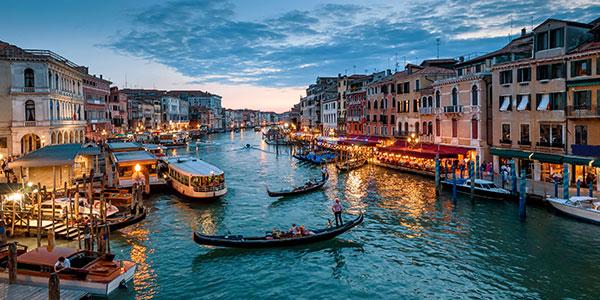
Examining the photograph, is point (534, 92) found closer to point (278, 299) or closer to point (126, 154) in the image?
point (278, 299)

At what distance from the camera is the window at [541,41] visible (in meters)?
27.0

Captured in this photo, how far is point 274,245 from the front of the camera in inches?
707

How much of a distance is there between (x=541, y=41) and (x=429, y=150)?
41.6 ft

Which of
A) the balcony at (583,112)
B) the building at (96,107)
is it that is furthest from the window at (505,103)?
the building at (96,107)

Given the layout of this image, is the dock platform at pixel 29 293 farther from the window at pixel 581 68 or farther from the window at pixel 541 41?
the window at pixel 541 41

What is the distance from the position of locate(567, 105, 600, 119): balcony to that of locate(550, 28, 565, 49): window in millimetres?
3917

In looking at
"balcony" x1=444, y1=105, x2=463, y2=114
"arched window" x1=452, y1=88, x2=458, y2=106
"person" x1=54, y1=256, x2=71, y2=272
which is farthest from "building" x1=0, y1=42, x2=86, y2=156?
"arched window" x1=452, y1=88, x2=458, y2=106

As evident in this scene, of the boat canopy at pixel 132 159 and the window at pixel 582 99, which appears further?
the boat canopy at pixel 132 159

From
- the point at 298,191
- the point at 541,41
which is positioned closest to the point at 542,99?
the point at 541,41

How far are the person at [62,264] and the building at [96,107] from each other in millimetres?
45608

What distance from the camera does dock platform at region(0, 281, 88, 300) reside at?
1217 centimetres

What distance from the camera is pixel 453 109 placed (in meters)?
36.1

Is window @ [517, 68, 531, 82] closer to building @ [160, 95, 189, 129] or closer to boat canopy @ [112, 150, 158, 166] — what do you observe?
boat canopy @ [112, 150, 158, 166]

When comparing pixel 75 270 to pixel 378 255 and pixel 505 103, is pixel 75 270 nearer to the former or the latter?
pixel 378 255
